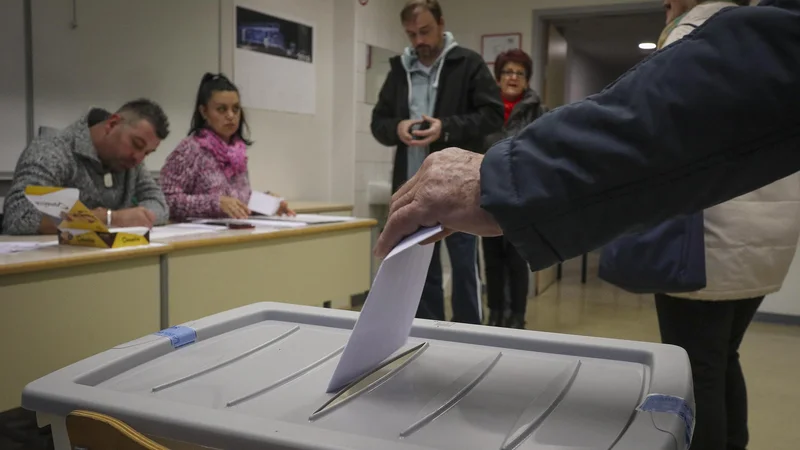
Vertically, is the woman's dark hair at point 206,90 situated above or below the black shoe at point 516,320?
above

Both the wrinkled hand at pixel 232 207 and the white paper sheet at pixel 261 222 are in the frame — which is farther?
the wrinkled hand at pixel 232 207

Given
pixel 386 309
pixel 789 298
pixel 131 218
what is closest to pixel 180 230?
pixel 131 218

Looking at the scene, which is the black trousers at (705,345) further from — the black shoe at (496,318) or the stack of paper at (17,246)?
the black shoe at (496,318)

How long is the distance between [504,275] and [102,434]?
10.3 ft

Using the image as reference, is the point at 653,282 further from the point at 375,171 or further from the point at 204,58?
the point at 375,171

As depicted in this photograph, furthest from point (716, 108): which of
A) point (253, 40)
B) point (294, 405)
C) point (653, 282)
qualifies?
point (253, 40)

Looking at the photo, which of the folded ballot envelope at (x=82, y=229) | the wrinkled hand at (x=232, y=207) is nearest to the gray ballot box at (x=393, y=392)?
the folded ballot envelope at (x=82, y=229)

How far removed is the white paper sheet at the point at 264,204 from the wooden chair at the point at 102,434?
7.82 ft

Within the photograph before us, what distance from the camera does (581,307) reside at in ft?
15.4

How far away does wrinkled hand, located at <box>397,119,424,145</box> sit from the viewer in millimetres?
2971

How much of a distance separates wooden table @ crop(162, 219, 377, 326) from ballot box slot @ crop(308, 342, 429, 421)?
131 cm

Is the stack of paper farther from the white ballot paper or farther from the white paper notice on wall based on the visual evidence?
the white paper notice on wall

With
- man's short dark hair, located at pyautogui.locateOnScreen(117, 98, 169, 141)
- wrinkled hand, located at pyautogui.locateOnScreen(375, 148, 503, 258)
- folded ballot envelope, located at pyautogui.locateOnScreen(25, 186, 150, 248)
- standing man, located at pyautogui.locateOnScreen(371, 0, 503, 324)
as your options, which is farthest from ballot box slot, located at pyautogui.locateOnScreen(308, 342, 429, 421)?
standing man, located at pyautogui.locateOnScreen(371, 0, 503, 324)

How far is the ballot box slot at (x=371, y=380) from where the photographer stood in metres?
0.71
